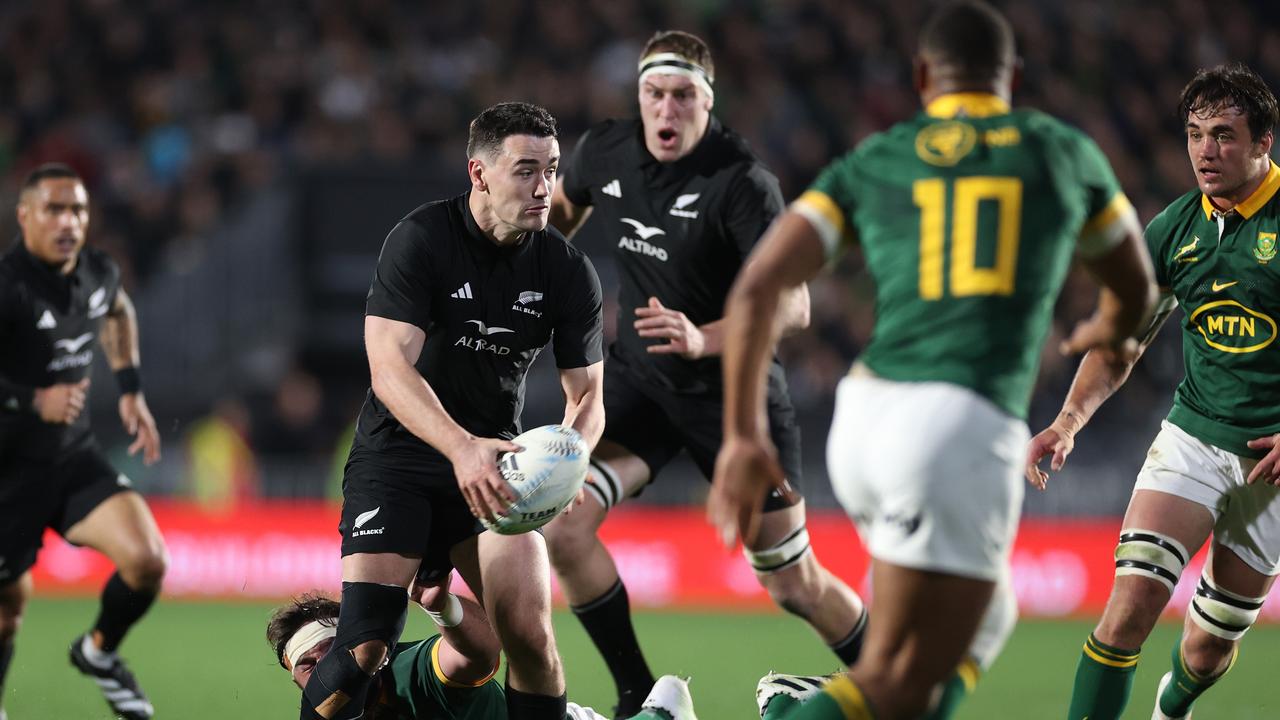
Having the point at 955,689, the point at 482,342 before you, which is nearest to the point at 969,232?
the point at 955,689

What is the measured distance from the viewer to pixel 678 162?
258 inches

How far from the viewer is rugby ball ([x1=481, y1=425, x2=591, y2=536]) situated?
5039 mm

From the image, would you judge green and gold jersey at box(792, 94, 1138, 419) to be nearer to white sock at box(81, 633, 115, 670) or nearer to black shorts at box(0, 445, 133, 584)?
white sock at box(81, 633, 115, 670)

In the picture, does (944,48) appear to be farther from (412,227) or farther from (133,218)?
(133,218)

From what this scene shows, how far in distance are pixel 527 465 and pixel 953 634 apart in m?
1.78

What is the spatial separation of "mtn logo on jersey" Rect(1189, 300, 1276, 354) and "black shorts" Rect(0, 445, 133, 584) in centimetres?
542

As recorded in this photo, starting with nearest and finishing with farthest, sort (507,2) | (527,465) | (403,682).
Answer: (527,465) → (403,682) → (507,2)

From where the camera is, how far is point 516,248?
18.6ft

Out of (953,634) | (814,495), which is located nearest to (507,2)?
(814,495)

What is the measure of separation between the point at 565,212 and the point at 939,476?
3582 mm

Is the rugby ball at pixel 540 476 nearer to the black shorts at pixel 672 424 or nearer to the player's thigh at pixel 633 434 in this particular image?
the player's thigh at pixel 633 434

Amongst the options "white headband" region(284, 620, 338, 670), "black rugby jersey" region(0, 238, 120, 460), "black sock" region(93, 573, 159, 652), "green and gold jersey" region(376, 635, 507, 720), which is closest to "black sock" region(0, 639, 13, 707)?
"black sock" region(93, 573, 159, 652)

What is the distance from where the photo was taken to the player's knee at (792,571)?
620cm

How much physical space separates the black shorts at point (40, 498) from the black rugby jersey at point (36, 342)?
0.25 feet
